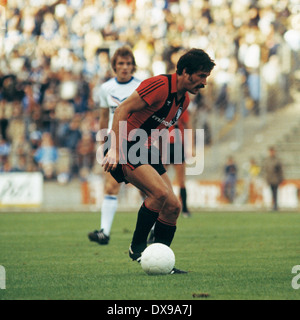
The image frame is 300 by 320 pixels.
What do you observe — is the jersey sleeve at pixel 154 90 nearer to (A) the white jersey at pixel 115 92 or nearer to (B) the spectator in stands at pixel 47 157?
(A) the white jersey at pixel 115 92

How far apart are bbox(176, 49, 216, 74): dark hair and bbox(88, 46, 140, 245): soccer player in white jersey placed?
2.78 m

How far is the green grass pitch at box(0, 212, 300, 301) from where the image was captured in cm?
580

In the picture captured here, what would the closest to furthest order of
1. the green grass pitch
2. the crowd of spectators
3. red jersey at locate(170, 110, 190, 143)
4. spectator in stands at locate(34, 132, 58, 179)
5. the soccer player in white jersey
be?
the green grass pitch, the soccer player in white jersey, red jersey at locate(170, 110, 190, 143), spectator in stands at locate(34, 132, 58, 179), the crowd of spectators

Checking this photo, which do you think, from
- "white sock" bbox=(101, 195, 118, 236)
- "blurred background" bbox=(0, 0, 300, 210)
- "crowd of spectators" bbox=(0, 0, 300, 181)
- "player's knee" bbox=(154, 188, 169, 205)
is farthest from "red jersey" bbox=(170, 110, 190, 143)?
"crowd of spectators" bbox=(0, 0, 300, 181)

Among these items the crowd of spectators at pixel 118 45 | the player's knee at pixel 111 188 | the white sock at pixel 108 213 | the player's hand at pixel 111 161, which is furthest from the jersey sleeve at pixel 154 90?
the crowd of spectators at pixel 118 45

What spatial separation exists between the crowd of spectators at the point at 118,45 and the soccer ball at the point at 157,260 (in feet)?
56.0

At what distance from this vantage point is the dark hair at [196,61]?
683 cm

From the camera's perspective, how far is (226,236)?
11586 mm

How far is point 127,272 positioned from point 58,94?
59.5 feet

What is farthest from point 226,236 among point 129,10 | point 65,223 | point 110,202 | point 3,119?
point 129,10

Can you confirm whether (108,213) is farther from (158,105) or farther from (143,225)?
(158,105)

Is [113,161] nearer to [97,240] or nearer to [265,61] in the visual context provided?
[97,240]

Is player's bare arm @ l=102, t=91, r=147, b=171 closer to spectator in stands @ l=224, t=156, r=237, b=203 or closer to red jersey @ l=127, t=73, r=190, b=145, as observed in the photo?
red jersey @ l=127, t=73, r=190, b=145

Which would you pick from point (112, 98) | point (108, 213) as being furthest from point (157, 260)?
point (112, 98)
